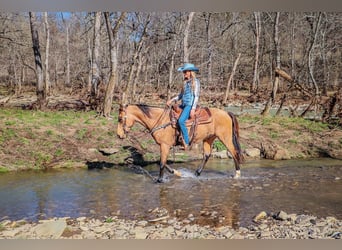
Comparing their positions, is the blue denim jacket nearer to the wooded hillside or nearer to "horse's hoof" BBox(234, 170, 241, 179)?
the wooded hillside

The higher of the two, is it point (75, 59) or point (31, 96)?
point (75, 59)

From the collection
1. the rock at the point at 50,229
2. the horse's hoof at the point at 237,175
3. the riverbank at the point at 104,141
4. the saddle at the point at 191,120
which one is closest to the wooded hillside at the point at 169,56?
the riverbank at the point at 104,141

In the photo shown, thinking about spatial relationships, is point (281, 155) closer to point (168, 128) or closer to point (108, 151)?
point (168, 128)

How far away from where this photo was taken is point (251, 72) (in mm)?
5145

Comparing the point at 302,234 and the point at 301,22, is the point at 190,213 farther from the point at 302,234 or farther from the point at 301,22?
the point at 301,22

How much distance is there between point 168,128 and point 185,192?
805 mm

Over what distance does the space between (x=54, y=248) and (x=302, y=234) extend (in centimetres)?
200

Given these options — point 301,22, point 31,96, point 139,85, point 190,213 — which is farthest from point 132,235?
point 31,96

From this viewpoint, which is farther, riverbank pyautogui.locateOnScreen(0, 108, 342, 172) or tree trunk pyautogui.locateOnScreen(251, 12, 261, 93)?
riverbank pyautogui.locateOnScreen(0, 108, 342, 172)

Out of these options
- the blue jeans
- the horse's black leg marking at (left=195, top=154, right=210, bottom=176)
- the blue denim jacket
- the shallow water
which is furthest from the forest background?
the horse's black leg marking at (left=195, top=154, right=210, bottom=176)

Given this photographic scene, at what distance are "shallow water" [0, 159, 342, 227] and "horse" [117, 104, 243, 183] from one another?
202mm

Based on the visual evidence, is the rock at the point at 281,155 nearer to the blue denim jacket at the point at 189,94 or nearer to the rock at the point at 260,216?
the blue denim jacket at the point at 189,94

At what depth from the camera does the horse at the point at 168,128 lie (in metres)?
Result: 4.47

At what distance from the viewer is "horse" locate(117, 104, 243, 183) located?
14.7ft
